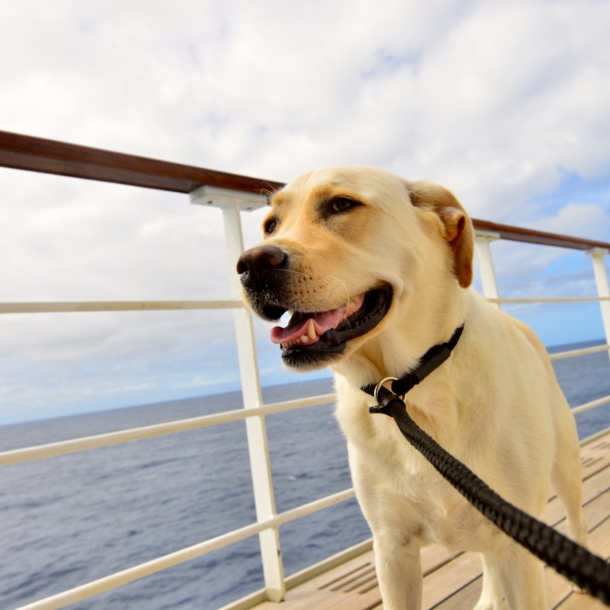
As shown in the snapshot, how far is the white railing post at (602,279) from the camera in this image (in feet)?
12.8

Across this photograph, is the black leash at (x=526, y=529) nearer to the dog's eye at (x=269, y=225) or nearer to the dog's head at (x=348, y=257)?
the dog's head at (x=348, y=257)

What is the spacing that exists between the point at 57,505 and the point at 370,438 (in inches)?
1409

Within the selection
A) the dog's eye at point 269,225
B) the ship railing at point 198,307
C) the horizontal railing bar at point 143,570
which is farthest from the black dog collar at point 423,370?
the horizontal railing bar at point 143,570

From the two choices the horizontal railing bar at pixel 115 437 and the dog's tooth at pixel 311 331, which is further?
the horizontal railing bar at pixel 115 437

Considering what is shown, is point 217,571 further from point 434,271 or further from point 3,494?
point 3,494

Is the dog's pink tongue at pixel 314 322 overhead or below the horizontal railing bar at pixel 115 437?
overhead

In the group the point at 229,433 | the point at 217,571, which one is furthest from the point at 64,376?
the point at 217,571

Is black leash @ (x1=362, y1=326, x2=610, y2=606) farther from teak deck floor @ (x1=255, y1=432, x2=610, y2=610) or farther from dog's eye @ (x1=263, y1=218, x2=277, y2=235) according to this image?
teak deck floor @ (x1=255, y1=432, x2=610, y2=610)

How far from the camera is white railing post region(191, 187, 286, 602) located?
1851mm

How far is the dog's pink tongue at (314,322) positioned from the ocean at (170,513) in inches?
372

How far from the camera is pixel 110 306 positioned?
60.6 inches

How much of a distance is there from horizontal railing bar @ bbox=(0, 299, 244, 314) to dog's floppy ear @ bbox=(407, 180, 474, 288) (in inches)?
22.8

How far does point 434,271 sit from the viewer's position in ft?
4.18

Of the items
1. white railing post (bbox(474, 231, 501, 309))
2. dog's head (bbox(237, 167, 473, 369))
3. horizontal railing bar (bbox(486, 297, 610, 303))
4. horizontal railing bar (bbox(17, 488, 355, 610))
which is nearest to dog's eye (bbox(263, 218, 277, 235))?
dog's head (bbox(237, 167, 473, 369))
